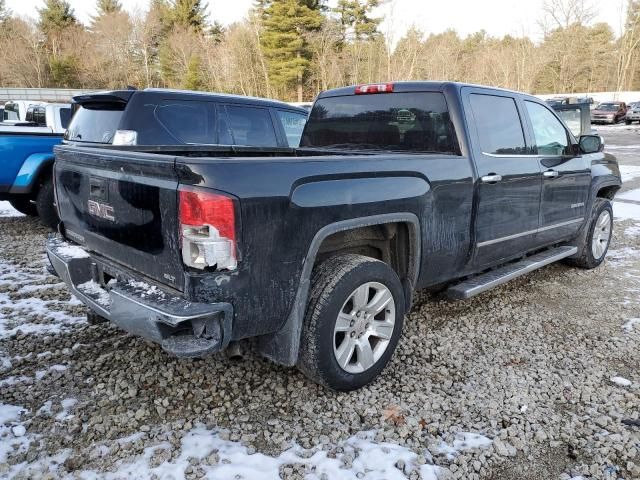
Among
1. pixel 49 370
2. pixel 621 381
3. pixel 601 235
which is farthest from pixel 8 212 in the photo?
pixel 621 381

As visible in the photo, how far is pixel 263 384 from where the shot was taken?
3.14 meters

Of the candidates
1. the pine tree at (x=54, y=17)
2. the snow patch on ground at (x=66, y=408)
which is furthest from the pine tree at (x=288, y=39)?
the snow patch on ground at (x=66, y=408)

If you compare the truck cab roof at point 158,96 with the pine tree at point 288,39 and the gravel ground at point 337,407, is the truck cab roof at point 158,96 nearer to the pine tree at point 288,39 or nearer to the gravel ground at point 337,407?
the gravel ground at point 337,407

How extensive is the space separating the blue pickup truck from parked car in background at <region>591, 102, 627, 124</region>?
3711 cm

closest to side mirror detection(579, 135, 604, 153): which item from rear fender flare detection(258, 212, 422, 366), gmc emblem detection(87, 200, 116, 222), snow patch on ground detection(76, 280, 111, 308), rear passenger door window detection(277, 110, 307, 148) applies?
rear fender flare detection(258, 212, 422, 366)

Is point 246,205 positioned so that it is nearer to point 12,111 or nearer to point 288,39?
point 12,111

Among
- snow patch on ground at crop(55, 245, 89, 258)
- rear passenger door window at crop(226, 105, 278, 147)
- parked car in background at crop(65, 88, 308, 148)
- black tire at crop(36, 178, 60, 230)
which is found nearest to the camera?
snow patch on ground at crop(55, 245, 89, 258)

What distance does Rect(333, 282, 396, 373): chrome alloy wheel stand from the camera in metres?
2.95

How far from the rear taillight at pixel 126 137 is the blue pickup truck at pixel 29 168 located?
2.32m

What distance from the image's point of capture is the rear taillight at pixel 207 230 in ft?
7.45

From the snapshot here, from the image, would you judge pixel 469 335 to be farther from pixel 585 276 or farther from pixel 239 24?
pixel 239 24

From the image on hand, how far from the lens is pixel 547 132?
4.71 m

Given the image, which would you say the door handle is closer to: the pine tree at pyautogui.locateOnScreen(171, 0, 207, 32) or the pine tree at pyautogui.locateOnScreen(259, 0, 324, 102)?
the pine tree at pyautogui.locateOnScreen(259, 0, 324, 102)

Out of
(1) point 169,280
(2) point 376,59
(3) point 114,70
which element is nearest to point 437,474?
(1) point 169,280
